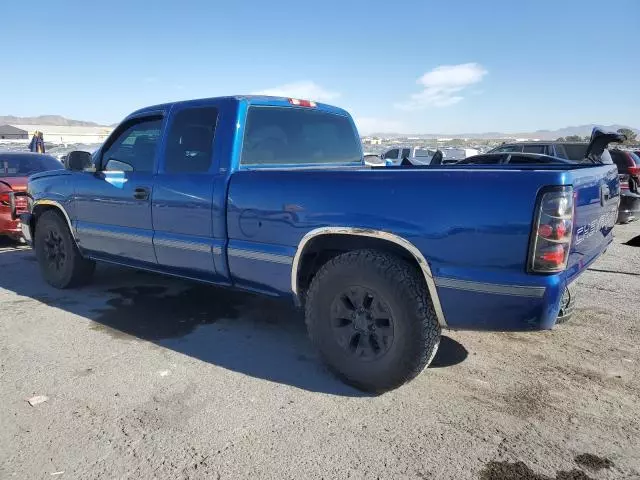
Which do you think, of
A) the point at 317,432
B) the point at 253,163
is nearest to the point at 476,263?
the point at 317,432

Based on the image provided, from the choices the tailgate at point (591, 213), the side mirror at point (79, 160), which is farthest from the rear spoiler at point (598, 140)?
the side mirror at point (79, 160)

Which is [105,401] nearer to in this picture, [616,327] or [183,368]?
[183,368]

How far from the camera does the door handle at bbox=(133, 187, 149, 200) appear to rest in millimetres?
4426

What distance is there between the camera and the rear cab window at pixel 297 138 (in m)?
4.11

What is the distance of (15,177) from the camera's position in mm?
8047

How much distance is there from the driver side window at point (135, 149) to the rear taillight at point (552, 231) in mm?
3316

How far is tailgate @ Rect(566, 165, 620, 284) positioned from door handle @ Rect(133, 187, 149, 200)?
3.38 m

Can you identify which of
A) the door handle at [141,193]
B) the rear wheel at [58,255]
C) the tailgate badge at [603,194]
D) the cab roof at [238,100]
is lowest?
the rear wheel at [58,255]

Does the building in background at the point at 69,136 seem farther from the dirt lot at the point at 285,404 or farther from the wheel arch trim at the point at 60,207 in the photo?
the dirt lot at the point at 285,404

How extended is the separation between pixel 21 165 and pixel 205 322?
20.2 ft

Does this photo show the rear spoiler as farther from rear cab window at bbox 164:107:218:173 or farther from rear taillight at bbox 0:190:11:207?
rear taillight at bbox 0:190:11:207

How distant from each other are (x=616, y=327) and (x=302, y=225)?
295 cm

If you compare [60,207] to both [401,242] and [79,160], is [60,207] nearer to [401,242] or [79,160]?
[79,160]

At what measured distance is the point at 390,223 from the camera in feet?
9.82
